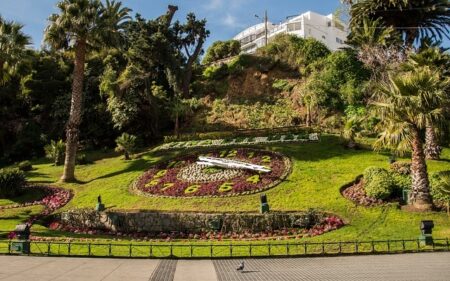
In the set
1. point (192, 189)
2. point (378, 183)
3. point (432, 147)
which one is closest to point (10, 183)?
point (192, 189)

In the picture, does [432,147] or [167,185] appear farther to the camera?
[432,147]

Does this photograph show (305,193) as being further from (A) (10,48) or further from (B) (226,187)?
(A) (10,48)

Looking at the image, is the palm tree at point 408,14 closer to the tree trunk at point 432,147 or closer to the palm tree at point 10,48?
the tree trunk at point 432,147

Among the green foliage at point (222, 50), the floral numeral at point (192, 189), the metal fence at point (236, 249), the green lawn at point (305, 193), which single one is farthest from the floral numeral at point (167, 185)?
the green foliage at point (222, 50)

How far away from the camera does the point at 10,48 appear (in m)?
34.2

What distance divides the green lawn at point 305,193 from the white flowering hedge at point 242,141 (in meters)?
1.78

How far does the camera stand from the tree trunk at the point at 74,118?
1478 inches

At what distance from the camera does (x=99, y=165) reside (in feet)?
138

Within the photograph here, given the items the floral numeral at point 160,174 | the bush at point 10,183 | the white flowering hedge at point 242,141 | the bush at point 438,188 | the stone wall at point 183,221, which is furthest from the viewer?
the white flowering hedge at point 242,141

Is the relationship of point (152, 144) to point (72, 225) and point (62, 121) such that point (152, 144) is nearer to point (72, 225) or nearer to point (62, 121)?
point (62, 121)

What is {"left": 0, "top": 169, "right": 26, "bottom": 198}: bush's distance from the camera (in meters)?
34.2

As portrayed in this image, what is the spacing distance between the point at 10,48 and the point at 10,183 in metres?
10.4

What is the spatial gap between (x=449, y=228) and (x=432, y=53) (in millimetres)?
14212

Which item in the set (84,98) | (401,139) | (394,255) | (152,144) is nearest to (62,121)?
(84,98)
